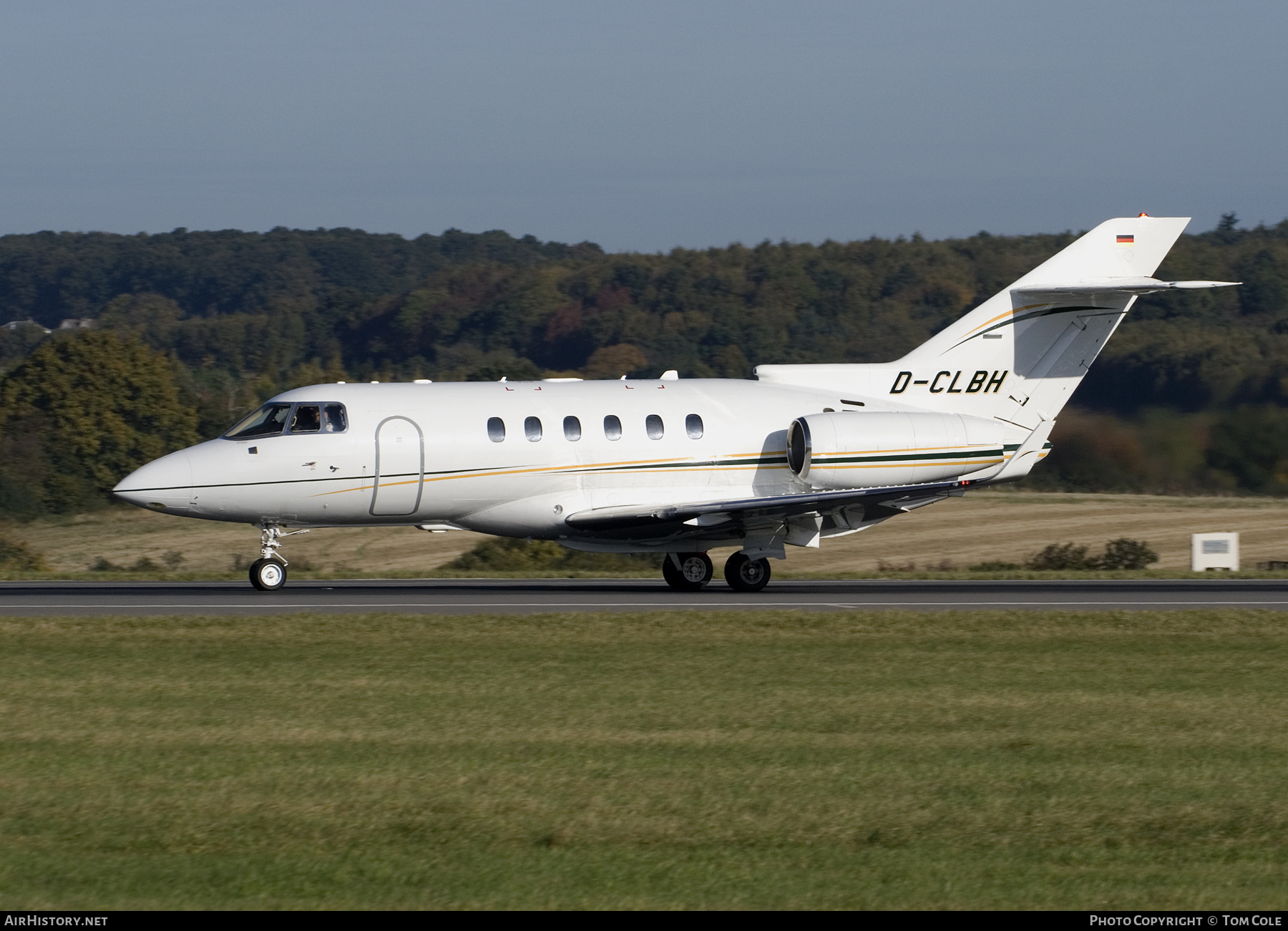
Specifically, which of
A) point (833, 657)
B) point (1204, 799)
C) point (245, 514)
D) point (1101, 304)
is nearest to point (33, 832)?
point (1204, 799)

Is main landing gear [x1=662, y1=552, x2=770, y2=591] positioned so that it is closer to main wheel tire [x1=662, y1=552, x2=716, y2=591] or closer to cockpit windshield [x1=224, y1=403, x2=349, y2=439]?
main wheel tire [x1=662, y1=552, x2=716, y2=591]

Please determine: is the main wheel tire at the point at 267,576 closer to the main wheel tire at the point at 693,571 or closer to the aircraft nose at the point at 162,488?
the aircraft nose at the point at 162,488

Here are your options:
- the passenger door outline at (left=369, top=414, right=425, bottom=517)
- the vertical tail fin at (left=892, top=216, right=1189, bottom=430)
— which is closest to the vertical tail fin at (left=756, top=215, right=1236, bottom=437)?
the vertical tail fin at (left=892, top=216, right=1189, bottom=430)

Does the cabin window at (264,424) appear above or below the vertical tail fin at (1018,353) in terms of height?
below

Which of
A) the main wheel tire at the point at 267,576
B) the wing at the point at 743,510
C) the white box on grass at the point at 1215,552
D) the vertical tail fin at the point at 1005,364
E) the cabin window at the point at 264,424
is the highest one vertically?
the vertical tail fin at the point at 1005,364

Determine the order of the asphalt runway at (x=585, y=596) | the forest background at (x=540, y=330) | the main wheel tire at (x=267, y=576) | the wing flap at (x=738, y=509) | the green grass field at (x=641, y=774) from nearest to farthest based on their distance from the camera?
the green grass field at (x=641, y=774) → the asphalt runway at (x=585, y=596) → the wing flap at (x=738, y=509) → the main wheel tire at (x=267, y=576) → the forest background at (x=540, y=330)

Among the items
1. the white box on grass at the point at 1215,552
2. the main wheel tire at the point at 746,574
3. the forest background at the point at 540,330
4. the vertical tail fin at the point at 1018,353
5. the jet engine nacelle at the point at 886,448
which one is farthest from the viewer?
the forest background at the point at 540,330

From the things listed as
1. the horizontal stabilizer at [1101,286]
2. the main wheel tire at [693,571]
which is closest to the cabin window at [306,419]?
the main wheel tire at [693,571]

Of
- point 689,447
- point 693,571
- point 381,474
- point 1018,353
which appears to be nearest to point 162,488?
point 381,474

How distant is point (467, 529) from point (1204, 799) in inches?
642

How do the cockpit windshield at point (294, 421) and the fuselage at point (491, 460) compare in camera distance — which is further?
the cockpit windshield at point (294, 421)

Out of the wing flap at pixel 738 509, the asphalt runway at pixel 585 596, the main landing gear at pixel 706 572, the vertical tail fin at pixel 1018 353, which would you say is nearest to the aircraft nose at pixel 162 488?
the asphalt runway at pixel 585 596

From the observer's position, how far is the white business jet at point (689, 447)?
78.2 ft

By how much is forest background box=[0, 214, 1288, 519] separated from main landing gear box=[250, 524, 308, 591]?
2021 centimetres
